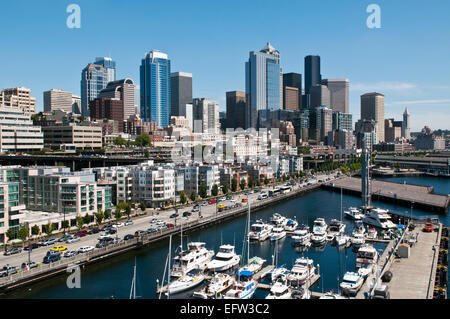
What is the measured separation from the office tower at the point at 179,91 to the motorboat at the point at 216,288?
14914 cm

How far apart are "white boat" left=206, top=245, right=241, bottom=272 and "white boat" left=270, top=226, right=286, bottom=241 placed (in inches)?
191

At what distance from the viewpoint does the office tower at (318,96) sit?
163 meters

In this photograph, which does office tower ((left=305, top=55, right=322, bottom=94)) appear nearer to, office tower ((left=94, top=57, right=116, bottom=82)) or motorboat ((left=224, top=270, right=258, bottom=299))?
office tower ((left=94, top=57, right=116, bottom=82))

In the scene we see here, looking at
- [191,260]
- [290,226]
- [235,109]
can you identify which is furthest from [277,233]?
[235,109]

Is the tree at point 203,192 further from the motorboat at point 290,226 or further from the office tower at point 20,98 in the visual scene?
the office tower at point 20,98

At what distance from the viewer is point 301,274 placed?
16.2m

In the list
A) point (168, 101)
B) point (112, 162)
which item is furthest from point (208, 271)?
point (168, 101)

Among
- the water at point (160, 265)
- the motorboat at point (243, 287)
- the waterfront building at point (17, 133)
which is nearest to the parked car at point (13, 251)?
the water at point (160, 265)

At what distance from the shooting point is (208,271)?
60.1ft

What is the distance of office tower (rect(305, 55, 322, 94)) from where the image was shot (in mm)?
183625

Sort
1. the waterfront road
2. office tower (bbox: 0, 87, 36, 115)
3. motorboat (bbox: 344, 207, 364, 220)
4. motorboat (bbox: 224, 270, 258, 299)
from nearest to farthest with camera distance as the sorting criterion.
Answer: motorboat (bbox: 224, 270, 258, 299) < the waterfront road < motorboat (bbox: 344, 207, 364, 220) < office tower (bbox: 0, 87, 36, 115)

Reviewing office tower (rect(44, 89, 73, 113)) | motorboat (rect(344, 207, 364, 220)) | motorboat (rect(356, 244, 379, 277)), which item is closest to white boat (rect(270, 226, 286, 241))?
motorboat (rect(356, 244, 379, 277))

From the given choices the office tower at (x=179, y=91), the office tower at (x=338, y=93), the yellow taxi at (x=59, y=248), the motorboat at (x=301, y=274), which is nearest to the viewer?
the motorboat at (x=301, y=274)
